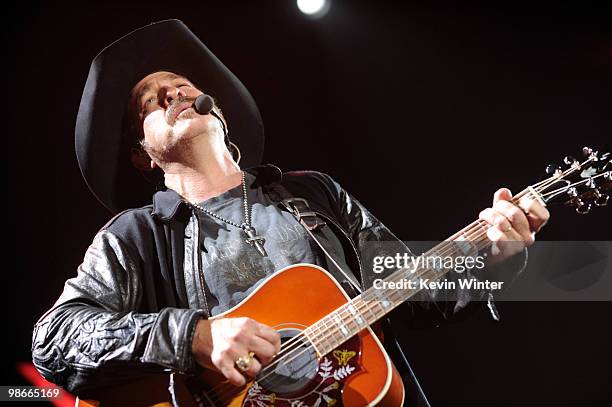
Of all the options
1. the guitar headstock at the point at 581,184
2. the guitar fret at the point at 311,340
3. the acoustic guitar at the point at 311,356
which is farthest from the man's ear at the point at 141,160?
the guitar headstock at the point at 581,184

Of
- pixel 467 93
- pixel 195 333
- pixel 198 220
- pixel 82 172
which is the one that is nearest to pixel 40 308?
pixel 82 172

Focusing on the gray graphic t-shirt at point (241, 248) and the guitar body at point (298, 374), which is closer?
the guitar body at point (298, 374)

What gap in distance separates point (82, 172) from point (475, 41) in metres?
Result: 1.62

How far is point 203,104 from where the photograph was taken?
2.32 metres

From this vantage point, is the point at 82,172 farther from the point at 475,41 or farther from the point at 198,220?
the point at 475,41

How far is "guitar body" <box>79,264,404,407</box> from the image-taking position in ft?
5.73

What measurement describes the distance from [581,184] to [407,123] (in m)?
0.81

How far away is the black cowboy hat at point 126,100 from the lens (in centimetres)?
234

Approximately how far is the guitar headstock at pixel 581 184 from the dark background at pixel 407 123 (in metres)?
0.52

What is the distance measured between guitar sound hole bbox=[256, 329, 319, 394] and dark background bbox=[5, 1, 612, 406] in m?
0.78

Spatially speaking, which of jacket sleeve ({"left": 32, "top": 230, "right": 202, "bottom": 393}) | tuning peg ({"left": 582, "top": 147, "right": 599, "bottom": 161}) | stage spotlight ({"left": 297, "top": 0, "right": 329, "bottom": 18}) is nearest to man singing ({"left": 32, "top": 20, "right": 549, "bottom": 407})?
jacket sleeve ({"left": 32, "top": 230, "right": 202, "bottom": 393})

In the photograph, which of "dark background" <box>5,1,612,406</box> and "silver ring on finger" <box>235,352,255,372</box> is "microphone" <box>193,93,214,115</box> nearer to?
"dark background" <box>5,1,612,406</box>
